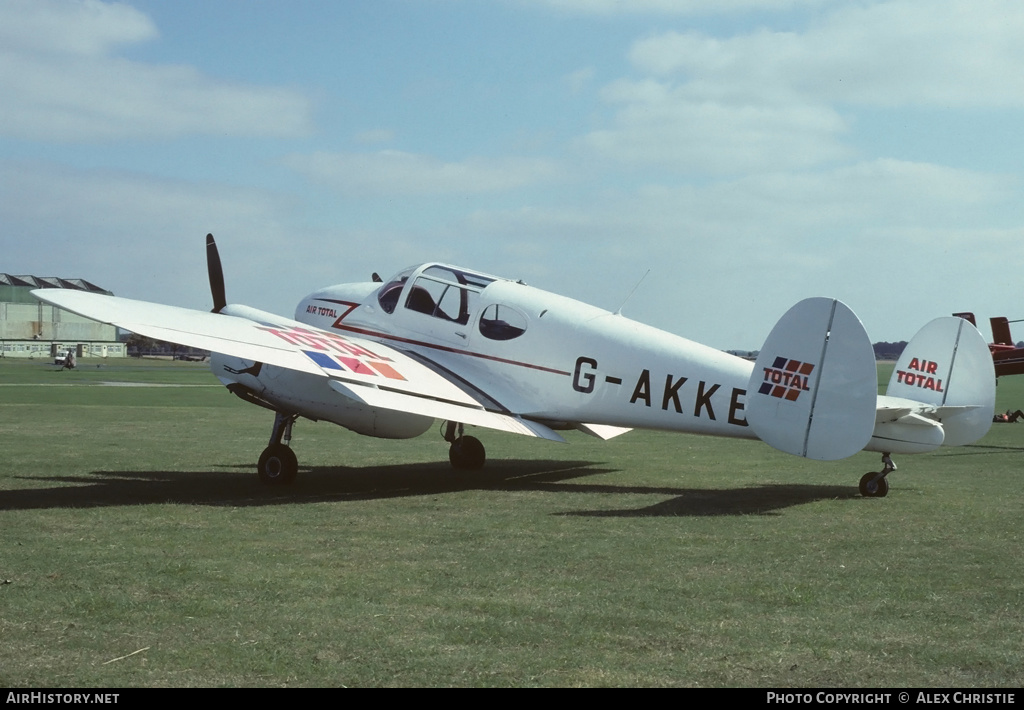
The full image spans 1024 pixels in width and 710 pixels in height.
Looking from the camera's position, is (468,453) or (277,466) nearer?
(277,466)

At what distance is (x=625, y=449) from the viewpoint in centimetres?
1933

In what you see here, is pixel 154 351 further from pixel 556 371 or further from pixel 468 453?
pixel 556 371

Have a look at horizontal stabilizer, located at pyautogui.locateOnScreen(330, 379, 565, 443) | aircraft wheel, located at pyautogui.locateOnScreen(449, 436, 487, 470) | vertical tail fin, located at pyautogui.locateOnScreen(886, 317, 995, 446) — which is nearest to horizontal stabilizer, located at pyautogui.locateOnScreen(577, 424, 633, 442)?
horizontal stabilizer, located at pyautogui.locateOnScreen(330, 379, 565, 443)

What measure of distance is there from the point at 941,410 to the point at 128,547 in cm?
958

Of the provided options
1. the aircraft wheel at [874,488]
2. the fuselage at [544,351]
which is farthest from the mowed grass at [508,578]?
the fuselage at [544,351]

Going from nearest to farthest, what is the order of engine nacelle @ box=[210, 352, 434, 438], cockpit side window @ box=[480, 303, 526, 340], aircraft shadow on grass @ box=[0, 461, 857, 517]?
1. aircraft shadow on grass @ box=[0, 461, 857, 517]
2. engine nacelle @ box=[210, 352, 434, 438]
3. cockpit side window @ box=[480, 303, 526, 340]

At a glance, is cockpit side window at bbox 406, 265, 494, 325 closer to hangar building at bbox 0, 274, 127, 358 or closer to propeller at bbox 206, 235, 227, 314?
propeller at bbox 206, 235, 227, 314

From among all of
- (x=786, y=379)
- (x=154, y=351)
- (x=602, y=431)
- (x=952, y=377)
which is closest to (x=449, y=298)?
(x=602, y=431)

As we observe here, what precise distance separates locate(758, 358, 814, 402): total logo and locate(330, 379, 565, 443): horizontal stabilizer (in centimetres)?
319

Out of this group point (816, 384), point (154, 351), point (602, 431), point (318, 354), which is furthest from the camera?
point (154, 351)

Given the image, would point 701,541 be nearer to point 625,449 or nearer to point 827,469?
point 827,469

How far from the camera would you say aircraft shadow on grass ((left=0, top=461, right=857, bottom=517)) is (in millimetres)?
10984

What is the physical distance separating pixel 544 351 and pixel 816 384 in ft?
13.6

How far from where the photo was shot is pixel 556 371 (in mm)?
13508
